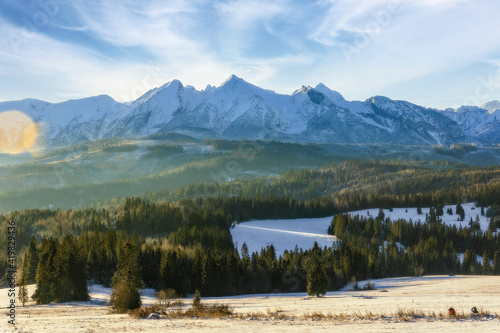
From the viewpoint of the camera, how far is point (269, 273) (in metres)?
111

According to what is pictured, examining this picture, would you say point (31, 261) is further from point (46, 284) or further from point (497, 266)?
point (497, 266)

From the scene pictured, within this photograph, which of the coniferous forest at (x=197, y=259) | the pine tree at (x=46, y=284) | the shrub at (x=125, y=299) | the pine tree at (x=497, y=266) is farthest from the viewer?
the pine tree at (x=497, y=266)

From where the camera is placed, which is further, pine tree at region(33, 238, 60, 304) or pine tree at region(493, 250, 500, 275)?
Answer: pine tree at region(493, 250, 500, 275)

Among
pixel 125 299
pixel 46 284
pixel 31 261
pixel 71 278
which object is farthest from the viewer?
pixel 31 261

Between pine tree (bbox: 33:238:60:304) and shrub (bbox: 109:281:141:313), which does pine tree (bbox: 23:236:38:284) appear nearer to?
pine tree (bbox: 33:238:60:304)

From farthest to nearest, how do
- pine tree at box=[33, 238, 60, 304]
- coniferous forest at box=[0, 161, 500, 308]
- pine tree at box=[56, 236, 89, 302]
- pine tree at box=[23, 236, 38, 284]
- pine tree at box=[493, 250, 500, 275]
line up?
pine tree at box=[493, 250, 500, 275] → pine tree at box=[23, 236, 38, 284] → coniferous forest at box=[0, 161, 500, 308] → pine tree at box=[56, 236, 89, 302] → pine tree at box=[33, 238, 60, 304]

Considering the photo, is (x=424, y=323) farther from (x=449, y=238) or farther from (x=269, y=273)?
(x=449, y=238)

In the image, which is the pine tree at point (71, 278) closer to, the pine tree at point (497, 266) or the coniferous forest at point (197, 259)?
the coniferous forest at point (197, 259)

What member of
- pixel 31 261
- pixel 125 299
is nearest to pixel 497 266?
pixel 125 299

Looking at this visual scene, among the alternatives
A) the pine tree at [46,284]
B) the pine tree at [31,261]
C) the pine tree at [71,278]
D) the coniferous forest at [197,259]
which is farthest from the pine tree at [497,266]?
the pine tree at [31,261]

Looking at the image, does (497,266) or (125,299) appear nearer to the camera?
(125,299)

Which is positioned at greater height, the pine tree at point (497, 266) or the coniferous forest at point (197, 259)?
the coniferous forest at point (197, 259)

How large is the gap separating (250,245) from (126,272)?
11576 cm

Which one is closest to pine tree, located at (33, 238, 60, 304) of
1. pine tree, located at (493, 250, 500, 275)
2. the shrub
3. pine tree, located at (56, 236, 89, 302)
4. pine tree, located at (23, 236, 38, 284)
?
pine tree, located at (56, 236, 89, 302)
